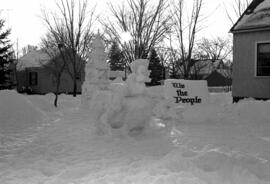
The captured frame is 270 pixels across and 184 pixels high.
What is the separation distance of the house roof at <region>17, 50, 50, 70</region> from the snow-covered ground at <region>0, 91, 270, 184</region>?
21319mm

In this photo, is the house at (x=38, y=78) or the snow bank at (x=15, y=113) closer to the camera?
the snow bank at (x=15, y=113)

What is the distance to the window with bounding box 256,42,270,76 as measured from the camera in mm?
13758

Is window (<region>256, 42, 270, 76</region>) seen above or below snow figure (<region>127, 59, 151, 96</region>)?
above

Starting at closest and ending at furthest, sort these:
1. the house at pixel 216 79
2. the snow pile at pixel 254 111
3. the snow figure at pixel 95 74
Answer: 1. the snow pile at pixel 254 111
2. the snow figure at pixel 95 74
3. the house at pixel 216 79

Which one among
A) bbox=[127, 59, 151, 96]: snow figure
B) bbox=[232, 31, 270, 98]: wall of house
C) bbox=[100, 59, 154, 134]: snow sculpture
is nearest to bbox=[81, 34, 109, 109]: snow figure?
bbox=[232, 31, 270, 98]: wall of house

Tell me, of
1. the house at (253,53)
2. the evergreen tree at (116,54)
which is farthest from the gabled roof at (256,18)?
the evergreen tree at (116,54)

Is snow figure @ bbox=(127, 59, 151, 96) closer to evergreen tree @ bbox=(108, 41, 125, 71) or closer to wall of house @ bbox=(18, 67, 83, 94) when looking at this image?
evergreen tree @ bbox=(108, 41, 125, 71)

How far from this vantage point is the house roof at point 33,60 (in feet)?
101

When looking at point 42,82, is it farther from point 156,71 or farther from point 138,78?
point 138,78

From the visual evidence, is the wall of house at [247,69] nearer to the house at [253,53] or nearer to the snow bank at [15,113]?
the house at [253,53]

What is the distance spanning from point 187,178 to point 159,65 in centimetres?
3492

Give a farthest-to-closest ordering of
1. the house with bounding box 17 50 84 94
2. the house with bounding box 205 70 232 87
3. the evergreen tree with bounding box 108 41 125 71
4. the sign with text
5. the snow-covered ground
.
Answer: the house with bounding box 205 70 232 87
the house with bounding box 17 50 84 94
the evergreen tree with bounding box 108 41 125 71
the sign with text
the snow-covered ground

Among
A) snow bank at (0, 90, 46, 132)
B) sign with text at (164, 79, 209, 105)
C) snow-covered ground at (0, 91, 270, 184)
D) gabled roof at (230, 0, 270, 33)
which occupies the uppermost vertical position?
gabled roof at (230, 0, 270, 33)

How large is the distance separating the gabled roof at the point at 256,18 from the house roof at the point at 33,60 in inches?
826
